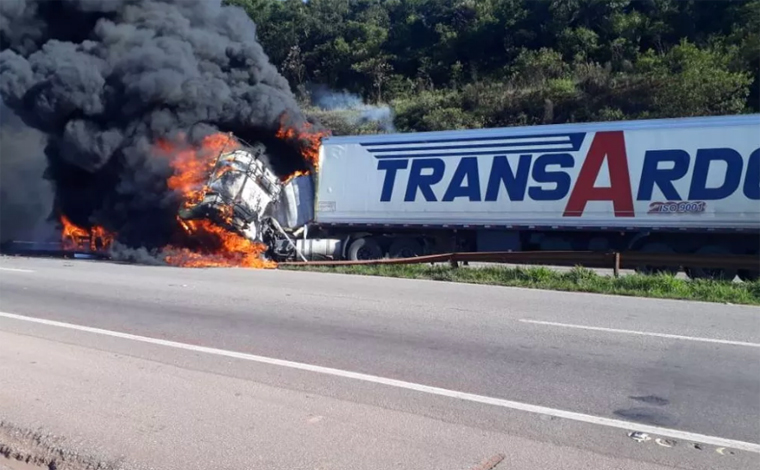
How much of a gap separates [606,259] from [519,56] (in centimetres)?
2322

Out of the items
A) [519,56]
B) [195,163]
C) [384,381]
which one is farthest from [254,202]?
[519,56]

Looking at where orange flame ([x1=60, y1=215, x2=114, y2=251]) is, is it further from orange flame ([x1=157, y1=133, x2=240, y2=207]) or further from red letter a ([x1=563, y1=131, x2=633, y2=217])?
red letter a ([x1=563, y1=131, x2=633, y2=217])

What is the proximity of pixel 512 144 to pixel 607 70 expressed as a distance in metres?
16.5

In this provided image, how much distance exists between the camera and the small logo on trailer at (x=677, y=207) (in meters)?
16.0

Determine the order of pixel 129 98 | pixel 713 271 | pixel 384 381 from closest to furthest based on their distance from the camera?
pixel 384 381
pixel 713 271
pixel 129 98

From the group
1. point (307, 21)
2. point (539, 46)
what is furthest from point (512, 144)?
point (307, 21)

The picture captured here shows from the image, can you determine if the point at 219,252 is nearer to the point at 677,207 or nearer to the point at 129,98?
the point at 129,98

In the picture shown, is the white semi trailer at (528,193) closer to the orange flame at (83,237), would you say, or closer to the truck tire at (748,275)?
the truck tire at (748,275)

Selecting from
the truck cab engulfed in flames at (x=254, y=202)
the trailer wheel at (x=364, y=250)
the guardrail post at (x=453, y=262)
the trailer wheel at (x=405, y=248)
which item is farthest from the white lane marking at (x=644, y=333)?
the truck cab engulfed in flames at (x=254, y=202)

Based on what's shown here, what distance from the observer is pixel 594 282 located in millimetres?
13758

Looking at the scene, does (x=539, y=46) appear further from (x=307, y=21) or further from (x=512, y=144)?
(x=512, y=144)

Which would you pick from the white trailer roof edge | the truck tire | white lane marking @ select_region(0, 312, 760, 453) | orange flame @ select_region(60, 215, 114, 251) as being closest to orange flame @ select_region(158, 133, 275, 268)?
the white trailer roof edge

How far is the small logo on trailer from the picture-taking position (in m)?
16.0

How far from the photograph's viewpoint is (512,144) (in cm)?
1795
